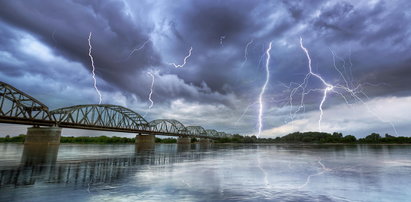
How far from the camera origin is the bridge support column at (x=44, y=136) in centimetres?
7900

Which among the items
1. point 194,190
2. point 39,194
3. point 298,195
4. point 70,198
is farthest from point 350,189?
point 39,194

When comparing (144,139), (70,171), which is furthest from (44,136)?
(70,171)

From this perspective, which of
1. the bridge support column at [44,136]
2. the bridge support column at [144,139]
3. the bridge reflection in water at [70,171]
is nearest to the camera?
the bridge reflection in water at [70,171]

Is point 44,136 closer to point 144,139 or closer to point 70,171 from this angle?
point 144,139

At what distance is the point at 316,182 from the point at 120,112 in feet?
457

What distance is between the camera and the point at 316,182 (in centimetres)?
1250

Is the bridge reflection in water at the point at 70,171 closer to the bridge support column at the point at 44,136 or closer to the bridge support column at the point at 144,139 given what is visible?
the bridge support column at the point at 44,136

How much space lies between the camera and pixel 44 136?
3118 inches

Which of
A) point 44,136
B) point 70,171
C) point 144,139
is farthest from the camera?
point 144,139

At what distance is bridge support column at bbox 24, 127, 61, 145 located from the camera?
3110 inches

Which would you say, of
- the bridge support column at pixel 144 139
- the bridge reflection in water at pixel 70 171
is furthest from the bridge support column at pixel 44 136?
the bridge support column at pixel 144 139

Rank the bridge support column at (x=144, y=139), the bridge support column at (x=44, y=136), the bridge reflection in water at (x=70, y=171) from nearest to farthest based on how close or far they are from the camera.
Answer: the bridge reflection in water at (x=70, y=171) < the bridge support column at (x=44, y=136) < the bridge support column at (x=144, y=139)

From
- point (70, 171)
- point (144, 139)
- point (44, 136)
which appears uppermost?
point (44, 136)

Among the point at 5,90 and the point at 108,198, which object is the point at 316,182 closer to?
the point at 108,198
